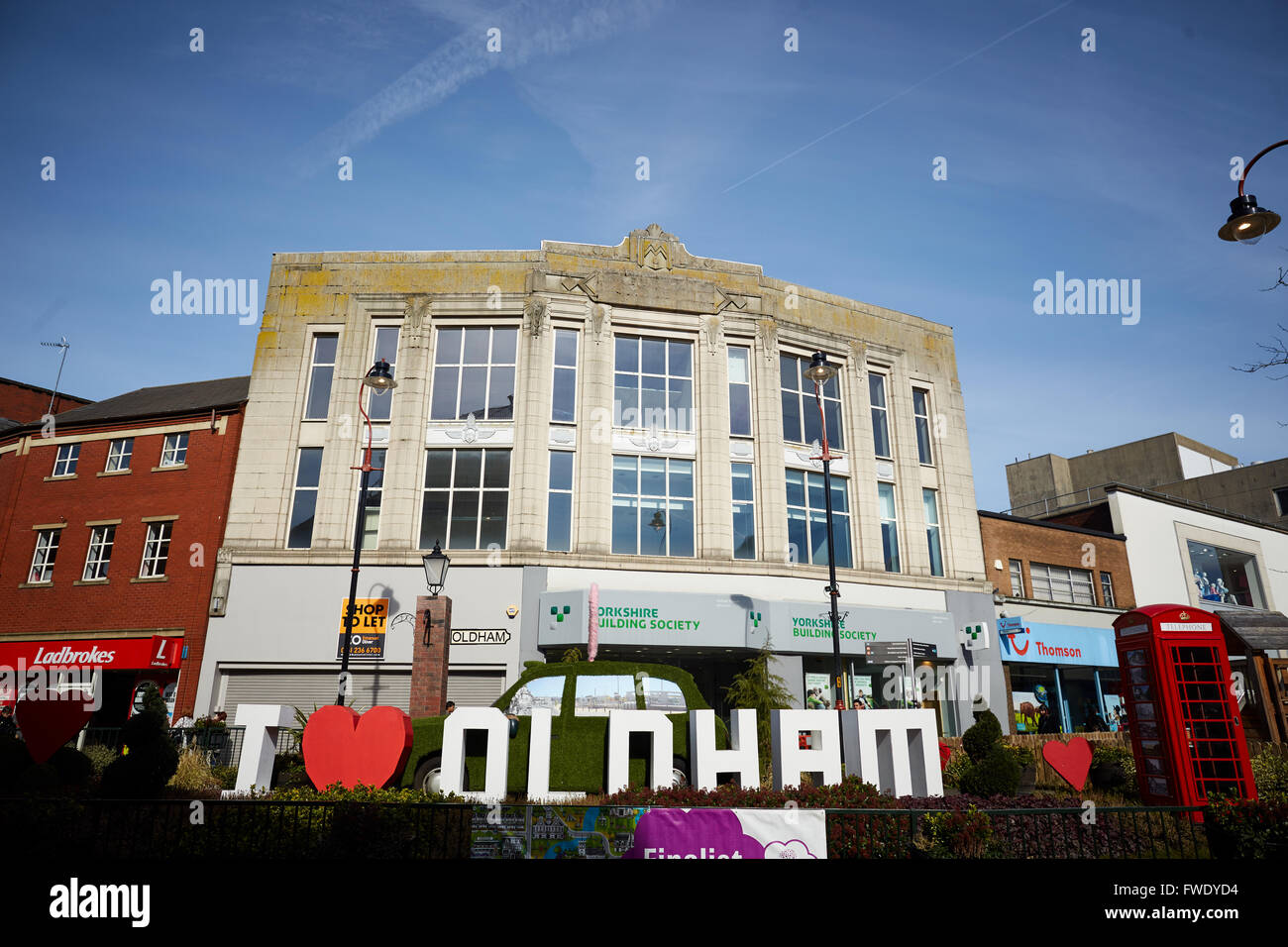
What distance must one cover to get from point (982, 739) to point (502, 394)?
17.5 metres

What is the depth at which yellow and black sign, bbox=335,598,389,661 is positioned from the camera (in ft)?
74.7

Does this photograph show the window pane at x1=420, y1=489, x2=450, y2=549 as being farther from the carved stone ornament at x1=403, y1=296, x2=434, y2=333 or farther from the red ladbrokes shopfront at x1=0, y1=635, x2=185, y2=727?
the red ladbrokes shopfront at x1=0, y1=635, x2=185, y2=727

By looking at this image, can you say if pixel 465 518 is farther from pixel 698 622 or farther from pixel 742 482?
pixel 742 482

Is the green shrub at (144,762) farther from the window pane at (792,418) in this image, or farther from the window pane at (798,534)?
the window pane at (792,418)

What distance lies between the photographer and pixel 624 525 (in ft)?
82.5

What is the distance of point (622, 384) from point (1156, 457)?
133ft

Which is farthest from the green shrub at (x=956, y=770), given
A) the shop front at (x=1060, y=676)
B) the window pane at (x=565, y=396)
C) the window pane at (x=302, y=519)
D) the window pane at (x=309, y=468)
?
the window pane at (x=309, y=468)

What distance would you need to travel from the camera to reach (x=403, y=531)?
79.4 ft

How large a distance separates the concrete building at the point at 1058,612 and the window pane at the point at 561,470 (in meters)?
16.1

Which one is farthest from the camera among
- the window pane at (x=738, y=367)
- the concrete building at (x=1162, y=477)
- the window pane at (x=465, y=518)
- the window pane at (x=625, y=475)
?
the concrete building at (x=1162, y=477)

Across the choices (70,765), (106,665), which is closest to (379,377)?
(70,765)

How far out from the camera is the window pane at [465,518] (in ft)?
80.2

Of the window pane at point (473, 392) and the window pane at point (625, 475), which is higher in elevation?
the window pane at point (473, 392)
